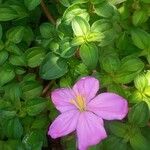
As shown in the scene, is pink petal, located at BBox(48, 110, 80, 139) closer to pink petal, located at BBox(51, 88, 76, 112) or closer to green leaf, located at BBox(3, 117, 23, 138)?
pink petal, located at BBox(51, 88, 76, 112)

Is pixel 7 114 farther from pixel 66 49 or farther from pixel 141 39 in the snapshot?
pixel 141 39

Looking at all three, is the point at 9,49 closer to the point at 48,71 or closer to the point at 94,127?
the point at 48,71

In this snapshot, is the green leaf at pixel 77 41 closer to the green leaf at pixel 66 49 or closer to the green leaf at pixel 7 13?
the green leaf at pixel 66 49

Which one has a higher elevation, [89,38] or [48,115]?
[89,38]

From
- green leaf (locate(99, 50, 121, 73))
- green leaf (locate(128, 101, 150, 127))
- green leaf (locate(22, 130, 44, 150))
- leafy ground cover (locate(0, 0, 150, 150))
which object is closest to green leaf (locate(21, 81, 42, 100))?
leafy ground cover (locate(0, 0, 150, 150))

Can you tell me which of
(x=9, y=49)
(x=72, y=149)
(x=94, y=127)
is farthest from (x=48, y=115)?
(x=94, y=127)

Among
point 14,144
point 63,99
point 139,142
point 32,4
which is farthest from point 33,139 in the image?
point 32,4

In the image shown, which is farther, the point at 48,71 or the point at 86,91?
the point at 48,71
